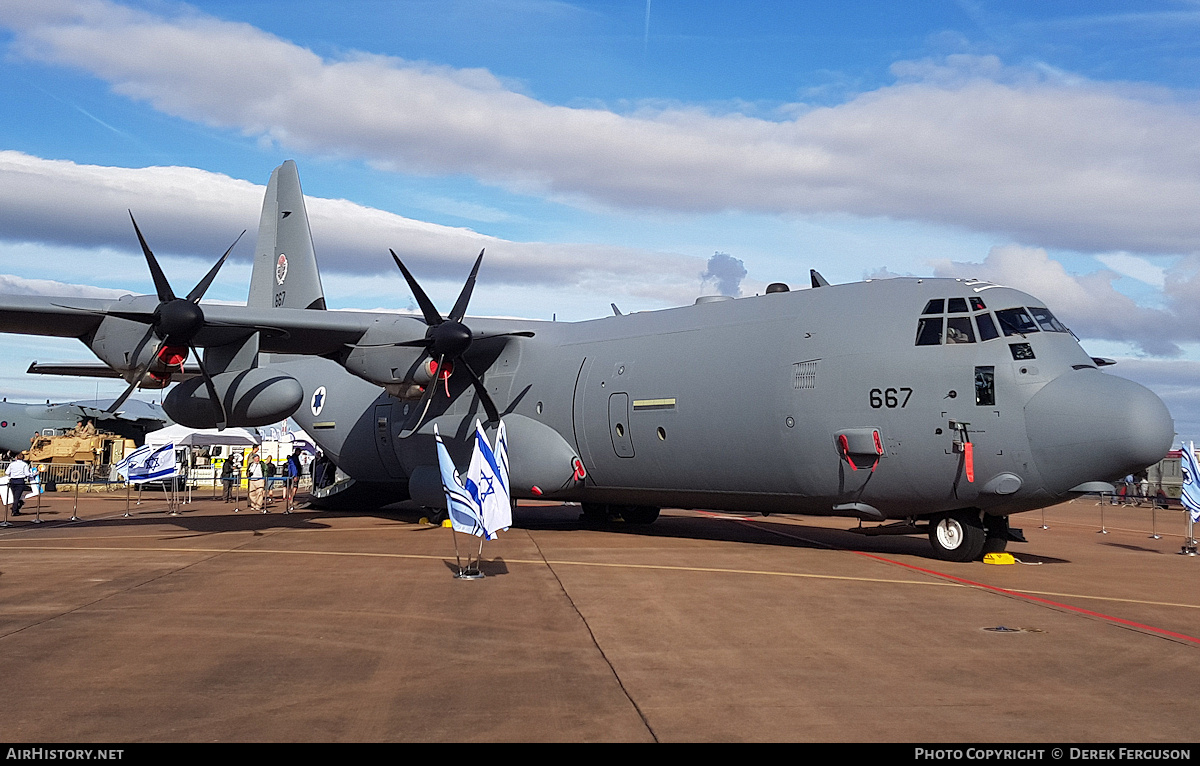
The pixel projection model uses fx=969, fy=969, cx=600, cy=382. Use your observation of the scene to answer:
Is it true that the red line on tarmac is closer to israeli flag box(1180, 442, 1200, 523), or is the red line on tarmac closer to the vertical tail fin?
israeli flag box(1180, 442, 1200, 523)

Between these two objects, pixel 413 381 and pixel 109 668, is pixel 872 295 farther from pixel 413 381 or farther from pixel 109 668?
pixel 109 668

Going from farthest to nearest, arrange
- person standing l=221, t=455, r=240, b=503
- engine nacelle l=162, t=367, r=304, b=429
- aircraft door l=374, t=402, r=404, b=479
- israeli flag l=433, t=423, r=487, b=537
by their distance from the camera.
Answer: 1. person standing l=221, t=455, r=240, b=503
2. aircraft door l=374, t=402, r=404, b=479
3. engine nacelle l=162, t=367, r=304, b=429
4. israeli flag l=433, t=423, r=487, b=537

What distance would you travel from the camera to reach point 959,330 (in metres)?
13.8

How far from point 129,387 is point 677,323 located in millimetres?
10120

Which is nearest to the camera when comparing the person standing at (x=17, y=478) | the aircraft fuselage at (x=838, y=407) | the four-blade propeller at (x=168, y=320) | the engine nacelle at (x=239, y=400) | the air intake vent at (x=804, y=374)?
the aircraft fuselage at (x=838, y=407)

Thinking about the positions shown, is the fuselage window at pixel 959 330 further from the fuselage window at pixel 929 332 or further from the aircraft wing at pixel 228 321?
the aircraft wing at pixel 228 321

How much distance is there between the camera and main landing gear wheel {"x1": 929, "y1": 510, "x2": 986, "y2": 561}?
14.4 m

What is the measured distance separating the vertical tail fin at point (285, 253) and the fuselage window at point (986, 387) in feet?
54.6

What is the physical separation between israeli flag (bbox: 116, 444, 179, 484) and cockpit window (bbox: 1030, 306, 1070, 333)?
894 inches

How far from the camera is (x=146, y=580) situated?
1216 centimetres

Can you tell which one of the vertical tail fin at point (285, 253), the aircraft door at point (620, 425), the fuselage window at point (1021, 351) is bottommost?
the aircraft door at point (620, 425)

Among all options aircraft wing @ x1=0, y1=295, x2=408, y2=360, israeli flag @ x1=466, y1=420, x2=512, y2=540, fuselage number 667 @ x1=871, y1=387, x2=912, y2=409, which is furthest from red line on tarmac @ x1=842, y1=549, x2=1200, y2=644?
aircraft wing @ x1=0, y1=295, x2=408, y2=360

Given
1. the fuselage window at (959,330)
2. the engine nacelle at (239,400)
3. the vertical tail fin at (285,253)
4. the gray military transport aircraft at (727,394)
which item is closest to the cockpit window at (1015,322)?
the gray military transport aircraft at (727,394)

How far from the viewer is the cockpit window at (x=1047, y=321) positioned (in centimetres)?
1382
